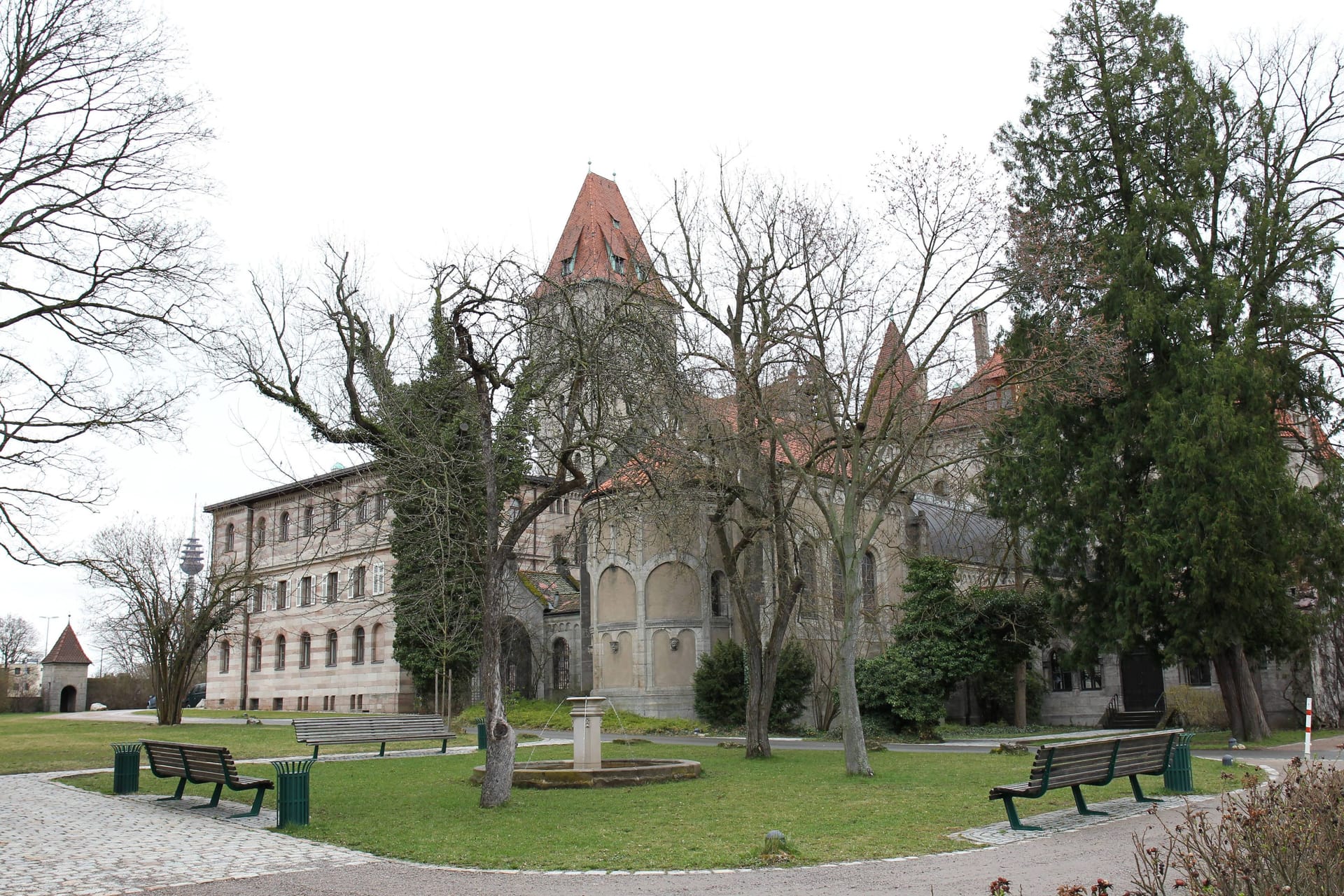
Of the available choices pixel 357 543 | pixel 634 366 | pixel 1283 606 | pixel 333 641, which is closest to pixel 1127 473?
pixel 1283 606

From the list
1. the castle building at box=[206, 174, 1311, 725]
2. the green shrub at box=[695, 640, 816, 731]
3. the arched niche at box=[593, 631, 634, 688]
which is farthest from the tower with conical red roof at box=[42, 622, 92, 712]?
the green shrub at box=[695, 640, 816, 731]

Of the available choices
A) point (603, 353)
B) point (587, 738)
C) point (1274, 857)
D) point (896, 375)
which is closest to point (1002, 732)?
point (896, 375)

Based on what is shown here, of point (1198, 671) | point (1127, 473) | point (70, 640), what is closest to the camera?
point (1127, 473)

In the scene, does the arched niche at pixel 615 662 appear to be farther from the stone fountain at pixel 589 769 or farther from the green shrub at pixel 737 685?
the stone fountain at pixel 589 769

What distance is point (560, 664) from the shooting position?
42.5 m

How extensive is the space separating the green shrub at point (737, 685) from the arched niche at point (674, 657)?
2.21 metres

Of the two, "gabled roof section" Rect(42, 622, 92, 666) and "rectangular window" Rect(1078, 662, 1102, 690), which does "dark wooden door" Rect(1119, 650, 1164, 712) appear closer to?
"rectangular window" Rect(1078, 662, 1102, 690)

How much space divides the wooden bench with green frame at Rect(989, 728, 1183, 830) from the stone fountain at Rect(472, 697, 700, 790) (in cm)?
628

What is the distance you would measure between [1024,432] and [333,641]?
35462mm

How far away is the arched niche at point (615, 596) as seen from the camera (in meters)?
36.4

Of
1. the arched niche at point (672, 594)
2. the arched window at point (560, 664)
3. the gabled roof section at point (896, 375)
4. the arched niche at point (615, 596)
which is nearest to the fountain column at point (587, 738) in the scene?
the gabled roof section at point (896, 375)

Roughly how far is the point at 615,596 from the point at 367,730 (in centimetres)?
1550

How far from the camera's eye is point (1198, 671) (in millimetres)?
31766

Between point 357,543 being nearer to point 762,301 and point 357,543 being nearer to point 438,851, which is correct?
point 762,301
